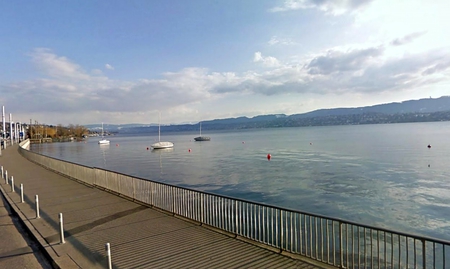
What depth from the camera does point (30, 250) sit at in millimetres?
7406

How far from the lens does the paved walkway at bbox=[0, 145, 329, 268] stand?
625 centimetres

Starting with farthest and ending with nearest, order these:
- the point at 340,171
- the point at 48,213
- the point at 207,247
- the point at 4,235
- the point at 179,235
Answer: the point at 340,171 < the point at 48,213 < the point at 4,235 < the point at 179,235 < the point at 207,247

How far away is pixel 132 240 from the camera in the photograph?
7719 mm

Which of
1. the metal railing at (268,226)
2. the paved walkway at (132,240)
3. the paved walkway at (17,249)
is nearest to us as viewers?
the paved walkway at (132,240)

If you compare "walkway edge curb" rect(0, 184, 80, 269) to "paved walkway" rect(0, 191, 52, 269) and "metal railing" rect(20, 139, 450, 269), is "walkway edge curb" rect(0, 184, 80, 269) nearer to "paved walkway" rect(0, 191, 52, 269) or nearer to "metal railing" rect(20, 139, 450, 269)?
"paved walkway" rect(0, 191, 52, 269)

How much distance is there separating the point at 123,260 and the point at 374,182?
24.0 m

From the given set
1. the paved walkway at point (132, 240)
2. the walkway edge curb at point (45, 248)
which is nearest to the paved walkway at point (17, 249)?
the walkway edge curb at point (45, 248)

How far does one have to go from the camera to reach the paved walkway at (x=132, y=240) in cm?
625

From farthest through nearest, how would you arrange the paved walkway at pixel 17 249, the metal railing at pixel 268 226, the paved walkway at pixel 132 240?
the metal railing at pixel 268 226
the paved walkway at pixel 17 249
the paved walkway at pixel 132 240

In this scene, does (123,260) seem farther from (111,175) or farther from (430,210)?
(430,210)

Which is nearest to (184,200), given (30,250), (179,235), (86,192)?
(179,235)

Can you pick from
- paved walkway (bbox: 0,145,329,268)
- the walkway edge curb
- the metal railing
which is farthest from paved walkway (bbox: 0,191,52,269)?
the metal railing

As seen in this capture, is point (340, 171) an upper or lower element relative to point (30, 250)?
lower

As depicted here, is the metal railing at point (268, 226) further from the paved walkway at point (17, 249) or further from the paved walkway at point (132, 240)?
the paved walkway at point (17, 249)
